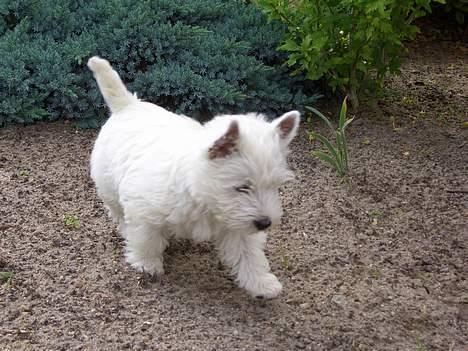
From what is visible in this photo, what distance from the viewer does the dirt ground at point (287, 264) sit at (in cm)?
360

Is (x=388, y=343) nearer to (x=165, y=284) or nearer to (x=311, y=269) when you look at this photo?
(x=311, y=269)

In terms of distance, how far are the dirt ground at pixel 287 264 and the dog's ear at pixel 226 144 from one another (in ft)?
3.15

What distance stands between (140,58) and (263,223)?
132 inches

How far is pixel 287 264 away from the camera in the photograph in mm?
4215

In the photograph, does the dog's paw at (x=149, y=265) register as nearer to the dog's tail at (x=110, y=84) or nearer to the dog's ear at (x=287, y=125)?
the dog's tail at (x=110, y=84)

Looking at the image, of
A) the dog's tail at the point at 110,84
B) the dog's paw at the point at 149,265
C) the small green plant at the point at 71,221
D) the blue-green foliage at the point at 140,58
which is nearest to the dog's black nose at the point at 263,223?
the dog's paw at the point at 149,265

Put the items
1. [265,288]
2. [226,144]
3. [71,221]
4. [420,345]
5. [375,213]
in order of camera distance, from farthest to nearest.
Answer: [375,213] → [71,221] → [265,288] → [420,345] → [226,144]

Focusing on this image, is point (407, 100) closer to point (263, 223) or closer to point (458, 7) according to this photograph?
point (458, 7)

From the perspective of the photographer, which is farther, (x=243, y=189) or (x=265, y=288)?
(x=265, y=288)

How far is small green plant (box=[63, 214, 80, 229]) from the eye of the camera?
4.58 metres

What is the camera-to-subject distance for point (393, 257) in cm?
432

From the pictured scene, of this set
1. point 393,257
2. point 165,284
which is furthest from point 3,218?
point 393,257

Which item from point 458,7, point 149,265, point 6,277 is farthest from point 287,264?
point 458,7

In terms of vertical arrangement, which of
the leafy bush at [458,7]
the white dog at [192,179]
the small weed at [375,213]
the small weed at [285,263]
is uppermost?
the white dog at [192,179]
